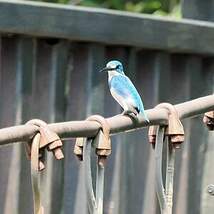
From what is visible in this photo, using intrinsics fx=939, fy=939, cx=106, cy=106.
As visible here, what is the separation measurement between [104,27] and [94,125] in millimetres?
1528

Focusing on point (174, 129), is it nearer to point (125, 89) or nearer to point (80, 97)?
point (125, 89)

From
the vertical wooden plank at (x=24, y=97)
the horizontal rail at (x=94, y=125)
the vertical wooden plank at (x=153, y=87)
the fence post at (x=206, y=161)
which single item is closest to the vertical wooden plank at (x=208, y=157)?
the fence post at (x=206, y=161)

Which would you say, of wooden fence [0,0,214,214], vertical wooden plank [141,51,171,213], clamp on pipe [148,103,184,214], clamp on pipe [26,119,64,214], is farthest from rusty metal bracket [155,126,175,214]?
vertical wooden plank [141,51,171,213]

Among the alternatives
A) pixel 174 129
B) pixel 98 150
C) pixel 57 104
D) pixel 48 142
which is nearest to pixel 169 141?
pixel 174 129

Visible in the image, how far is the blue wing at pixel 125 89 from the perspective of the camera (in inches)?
95.0

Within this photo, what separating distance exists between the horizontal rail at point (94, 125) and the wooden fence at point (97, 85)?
113 cm

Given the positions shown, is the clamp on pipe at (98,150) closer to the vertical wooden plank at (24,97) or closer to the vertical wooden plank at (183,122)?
the vertical wooden plank at (24,97)

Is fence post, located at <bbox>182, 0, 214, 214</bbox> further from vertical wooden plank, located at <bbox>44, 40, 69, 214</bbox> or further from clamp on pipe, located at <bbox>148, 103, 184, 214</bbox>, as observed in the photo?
clamp on pipe, located at <bbox>148, 103, 184, 214</bbox>

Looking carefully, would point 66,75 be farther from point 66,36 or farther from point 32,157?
point 32,157

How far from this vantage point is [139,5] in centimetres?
585

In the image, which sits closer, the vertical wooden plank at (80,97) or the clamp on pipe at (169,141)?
→ the clamp on pipe at (169,141)

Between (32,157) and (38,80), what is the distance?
1.66 metres

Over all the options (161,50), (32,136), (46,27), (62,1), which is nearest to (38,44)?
(46,27)

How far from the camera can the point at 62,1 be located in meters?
5.65
